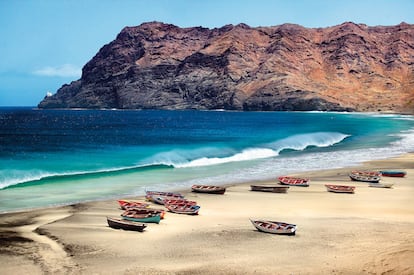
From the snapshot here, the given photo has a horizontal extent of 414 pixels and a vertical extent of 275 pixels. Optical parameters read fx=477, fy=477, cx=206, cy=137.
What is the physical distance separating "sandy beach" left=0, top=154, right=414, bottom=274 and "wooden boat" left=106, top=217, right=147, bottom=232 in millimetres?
223

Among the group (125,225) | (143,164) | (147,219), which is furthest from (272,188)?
(143,164)

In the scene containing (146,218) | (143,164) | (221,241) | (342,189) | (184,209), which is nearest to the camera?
(221,241)

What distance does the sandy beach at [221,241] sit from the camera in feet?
49.8

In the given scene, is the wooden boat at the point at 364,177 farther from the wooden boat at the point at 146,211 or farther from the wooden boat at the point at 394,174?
the wooden boat at the point at 146,211

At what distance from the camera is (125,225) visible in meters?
20.0

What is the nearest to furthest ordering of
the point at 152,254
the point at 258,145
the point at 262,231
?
the point at 152,254, the point at 262,231, the point at 258,145

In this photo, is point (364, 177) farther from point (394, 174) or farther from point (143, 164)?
point (143, 164)

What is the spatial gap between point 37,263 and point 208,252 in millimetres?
5721

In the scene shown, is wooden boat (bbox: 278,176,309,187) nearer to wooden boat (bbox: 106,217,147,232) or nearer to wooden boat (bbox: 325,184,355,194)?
wooden boat (bbox: 325,184,355,194)

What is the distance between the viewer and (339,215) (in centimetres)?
2344

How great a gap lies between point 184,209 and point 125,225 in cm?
429

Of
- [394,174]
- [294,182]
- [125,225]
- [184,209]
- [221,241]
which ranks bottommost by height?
[394,174]

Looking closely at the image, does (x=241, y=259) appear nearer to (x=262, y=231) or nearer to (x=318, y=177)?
(x=262, y=231)

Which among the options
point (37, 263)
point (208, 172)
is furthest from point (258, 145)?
point (37, 263)
